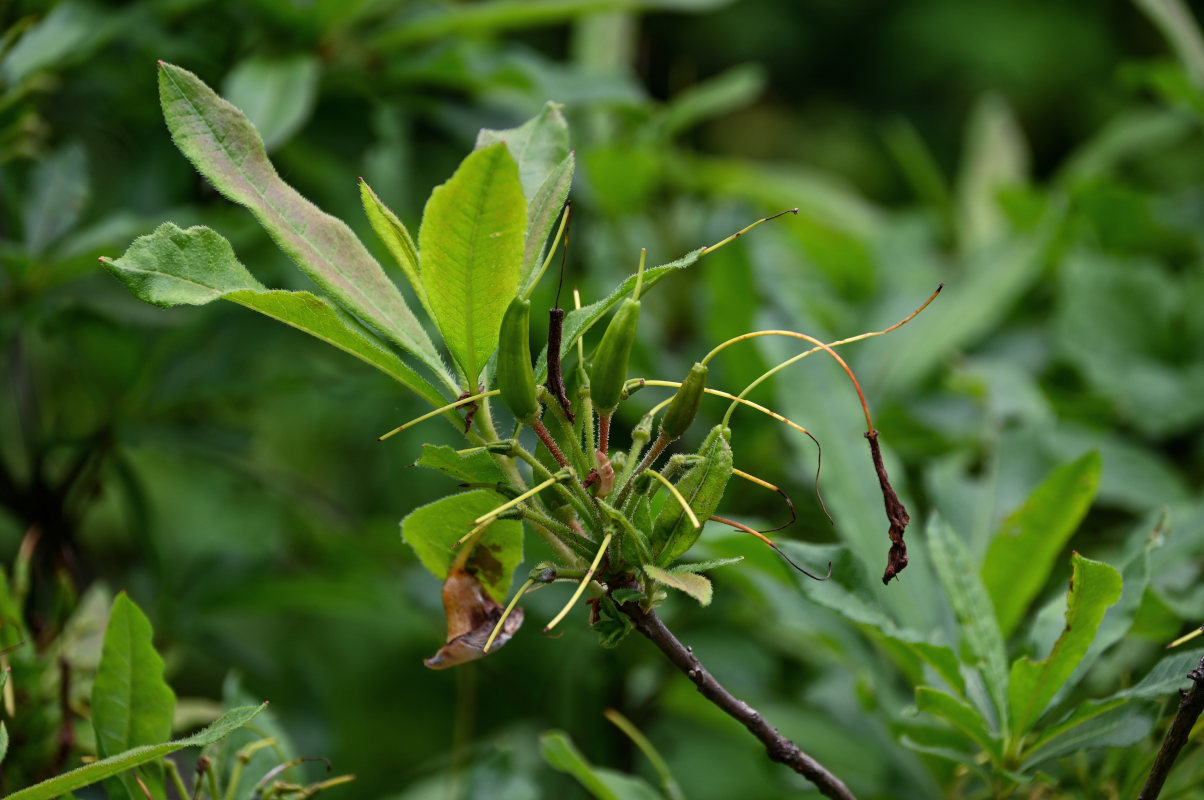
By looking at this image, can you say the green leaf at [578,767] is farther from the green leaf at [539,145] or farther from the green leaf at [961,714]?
the green leaf at [539,145]

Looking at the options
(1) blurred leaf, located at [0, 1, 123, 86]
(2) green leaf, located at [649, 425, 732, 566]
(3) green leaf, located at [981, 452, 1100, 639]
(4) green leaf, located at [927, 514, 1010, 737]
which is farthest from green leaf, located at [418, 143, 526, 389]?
(1) blurred leaf, located at [0, 1, 123, 86]

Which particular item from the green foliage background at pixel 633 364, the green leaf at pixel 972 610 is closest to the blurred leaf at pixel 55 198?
the green foliage background at pixel 633 364

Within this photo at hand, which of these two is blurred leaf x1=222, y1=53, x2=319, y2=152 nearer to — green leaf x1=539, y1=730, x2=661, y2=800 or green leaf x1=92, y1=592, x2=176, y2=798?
green leaf x1=92, y1=592, x2=176, y2=798

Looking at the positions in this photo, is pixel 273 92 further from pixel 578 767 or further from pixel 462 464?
pixel 578 767

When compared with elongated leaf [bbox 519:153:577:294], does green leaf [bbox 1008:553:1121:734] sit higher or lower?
lower

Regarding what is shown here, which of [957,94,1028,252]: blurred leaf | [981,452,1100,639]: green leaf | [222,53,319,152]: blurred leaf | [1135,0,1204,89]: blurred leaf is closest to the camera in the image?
[981,452,1100,639]: green leaf

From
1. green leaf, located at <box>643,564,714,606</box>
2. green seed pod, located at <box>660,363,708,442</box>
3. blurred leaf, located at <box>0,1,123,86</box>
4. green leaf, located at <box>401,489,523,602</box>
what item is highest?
blurred leaf, located at <box>0,1,123,86</box>

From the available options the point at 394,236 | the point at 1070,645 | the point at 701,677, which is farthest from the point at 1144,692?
the point at 394,236

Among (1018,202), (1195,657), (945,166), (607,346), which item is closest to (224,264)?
(607,346)
